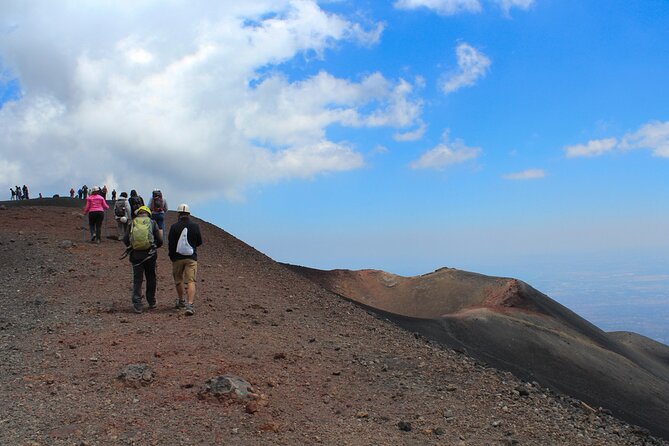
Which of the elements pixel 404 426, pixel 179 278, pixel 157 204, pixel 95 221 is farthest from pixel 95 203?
pixel 404 426

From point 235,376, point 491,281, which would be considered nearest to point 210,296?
point 235,376

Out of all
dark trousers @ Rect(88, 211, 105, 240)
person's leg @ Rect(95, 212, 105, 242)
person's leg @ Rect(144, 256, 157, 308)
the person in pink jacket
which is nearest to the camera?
person's leg @ Rect(144, 256, 157, 308)

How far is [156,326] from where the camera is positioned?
29.6 feet

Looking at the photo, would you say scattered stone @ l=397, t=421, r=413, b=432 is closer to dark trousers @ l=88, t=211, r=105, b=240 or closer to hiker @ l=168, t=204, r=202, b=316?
hiker @ l=168, t=204, r=202, b=316

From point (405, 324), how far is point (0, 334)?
9686mm

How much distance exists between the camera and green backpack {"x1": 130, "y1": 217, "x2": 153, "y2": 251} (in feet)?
32.9

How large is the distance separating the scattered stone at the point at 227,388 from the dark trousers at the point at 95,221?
10629mm

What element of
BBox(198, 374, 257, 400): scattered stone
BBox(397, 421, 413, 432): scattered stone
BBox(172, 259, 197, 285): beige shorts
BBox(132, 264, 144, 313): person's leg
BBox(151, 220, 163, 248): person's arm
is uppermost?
BBox(151, 220, 163, 248): person's arm

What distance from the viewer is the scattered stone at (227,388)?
6.47 meters

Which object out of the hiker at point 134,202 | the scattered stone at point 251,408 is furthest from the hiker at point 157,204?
the scattered stone at point 251,408

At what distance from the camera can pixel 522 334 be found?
62.9ft

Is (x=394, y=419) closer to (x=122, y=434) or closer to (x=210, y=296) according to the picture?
(x=122, y=434)

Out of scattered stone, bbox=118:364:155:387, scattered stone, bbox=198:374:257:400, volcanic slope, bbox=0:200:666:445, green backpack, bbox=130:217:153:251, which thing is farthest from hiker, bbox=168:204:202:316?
scattered stone, bbox=198:374:257:400

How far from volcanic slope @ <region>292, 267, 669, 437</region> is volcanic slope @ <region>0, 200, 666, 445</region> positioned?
5.33 meters
